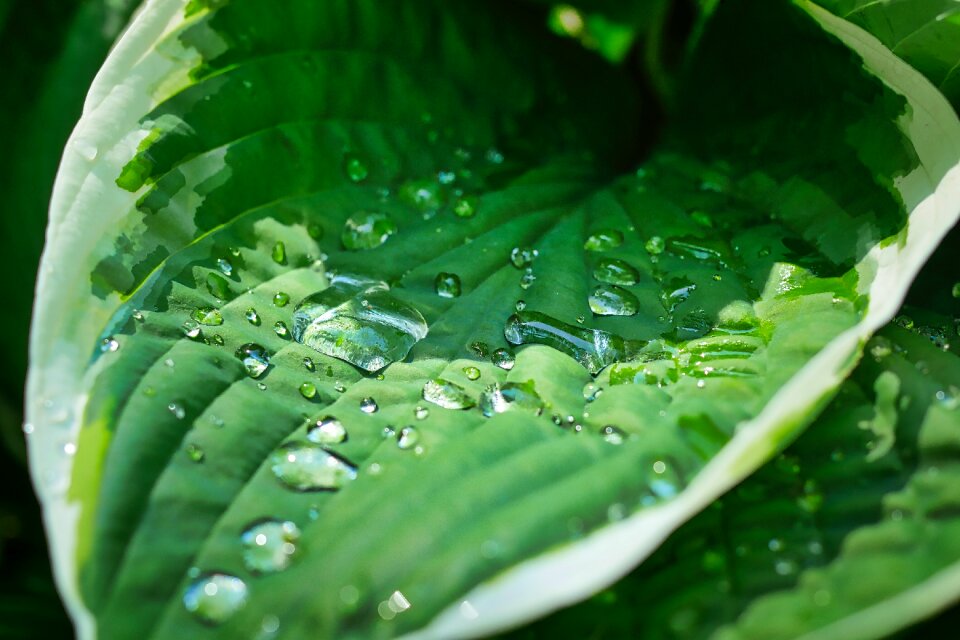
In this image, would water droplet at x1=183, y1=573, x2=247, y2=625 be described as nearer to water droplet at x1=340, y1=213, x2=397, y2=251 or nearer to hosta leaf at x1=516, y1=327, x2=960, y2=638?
hosta leaf at x1=516, y1=327, x2=960, y2=638

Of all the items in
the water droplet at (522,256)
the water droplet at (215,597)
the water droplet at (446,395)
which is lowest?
the water droplet at (215,597)

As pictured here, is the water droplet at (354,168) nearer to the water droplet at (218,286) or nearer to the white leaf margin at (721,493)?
the water droplet at (218,286)

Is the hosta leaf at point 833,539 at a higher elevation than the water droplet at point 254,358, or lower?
lower

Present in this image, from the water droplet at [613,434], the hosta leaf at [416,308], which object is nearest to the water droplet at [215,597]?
the hosta leaf at [416,308]

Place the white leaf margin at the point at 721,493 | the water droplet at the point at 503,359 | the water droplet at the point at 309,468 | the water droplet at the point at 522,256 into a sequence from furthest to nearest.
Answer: the water droplet at the point at 522,256, the water droplet at the point at 503,359, the water droplet at the point at 309,468, the white leaf margin at the point at 721,493

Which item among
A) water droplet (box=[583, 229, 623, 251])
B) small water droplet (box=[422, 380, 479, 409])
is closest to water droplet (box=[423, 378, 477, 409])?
small water droplet (box=[422, 380, 479, 409])

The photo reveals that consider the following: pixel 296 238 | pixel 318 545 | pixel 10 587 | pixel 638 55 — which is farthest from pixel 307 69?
pixel 10 587

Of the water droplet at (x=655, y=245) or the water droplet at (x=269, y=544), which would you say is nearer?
the water droplet at (x=269, y=544)

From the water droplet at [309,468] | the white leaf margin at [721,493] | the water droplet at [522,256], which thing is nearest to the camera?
the white leaf margin at [721,493]
